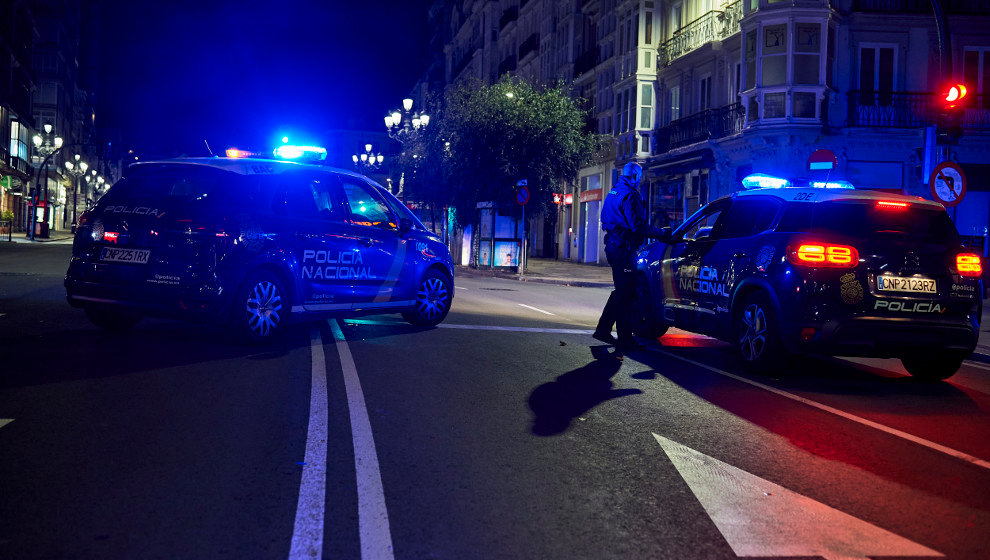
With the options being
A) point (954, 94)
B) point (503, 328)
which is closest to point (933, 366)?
point (503, 328)

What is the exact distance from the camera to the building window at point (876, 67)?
93.6 ft

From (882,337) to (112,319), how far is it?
23.8 feet

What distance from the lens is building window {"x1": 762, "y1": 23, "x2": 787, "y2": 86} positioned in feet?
90.8

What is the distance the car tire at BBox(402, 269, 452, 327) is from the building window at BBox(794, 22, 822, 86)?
63.4 ft

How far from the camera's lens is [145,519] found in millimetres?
3840

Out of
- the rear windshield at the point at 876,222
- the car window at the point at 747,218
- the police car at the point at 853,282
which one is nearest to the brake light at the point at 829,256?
the police car at the point at 853,282

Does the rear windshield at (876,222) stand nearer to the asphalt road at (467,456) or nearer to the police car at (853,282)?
the police car at (853,282)

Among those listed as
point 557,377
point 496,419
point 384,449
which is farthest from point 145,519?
point 557,377

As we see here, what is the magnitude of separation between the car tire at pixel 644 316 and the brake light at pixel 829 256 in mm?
2812

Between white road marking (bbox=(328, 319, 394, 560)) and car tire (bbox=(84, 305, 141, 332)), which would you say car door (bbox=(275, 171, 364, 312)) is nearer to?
car tire (bbox=(84, 305, 141, 332))

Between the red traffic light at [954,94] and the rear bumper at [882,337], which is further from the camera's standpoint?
the red traffic light at [954,94]

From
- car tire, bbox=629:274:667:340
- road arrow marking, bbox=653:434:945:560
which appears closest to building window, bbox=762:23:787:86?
car tire, bbox=629:274:667:340

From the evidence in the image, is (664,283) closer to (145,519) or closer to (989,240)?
(145,519)

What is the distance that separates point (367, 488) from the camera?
14.3ft
